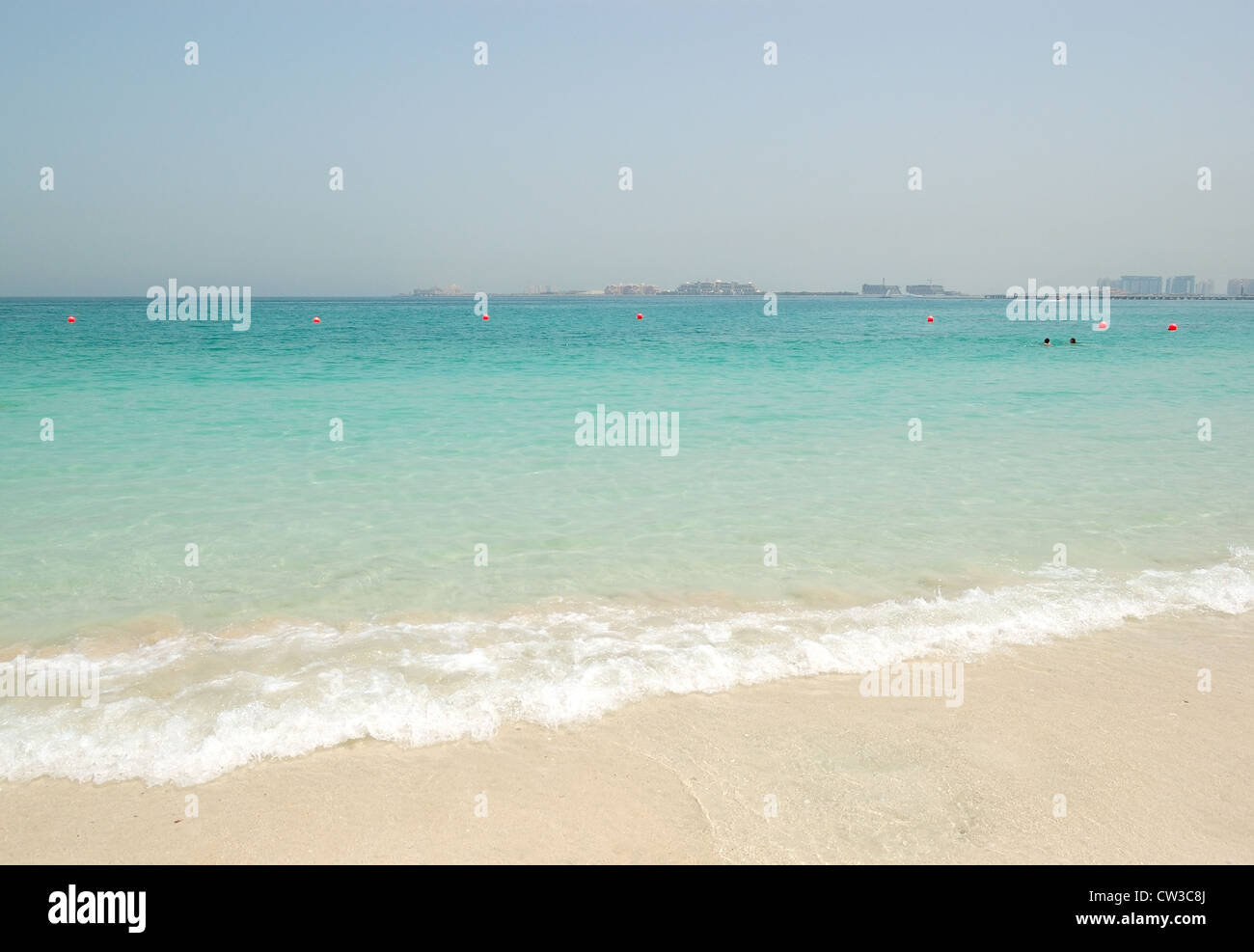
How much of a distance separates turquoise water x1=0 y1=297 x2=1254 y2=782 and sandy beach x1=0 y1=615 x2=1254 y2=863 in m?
0.28

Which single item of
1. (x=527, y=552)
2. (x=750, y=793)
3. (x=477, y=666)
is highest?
(x=527, y=552)

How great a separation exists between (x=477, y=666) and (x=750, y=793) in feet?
6.30

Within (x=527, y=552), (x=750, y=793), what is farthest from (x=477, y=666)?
(x=527, y=552)

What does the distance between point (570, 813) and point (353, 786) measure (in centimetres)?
102

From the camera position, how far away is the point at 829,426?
13.3m

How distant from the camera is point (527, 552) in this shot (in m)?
6.86

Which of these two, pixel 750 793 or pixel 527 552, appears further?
pixel 527 552

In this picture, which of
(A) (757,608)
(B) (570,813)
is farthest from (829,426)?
(B) (570,813)

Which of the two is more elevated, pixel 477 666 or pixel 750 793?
pixel 477 666

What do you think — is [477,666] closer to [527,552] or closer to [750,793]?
[750,793]

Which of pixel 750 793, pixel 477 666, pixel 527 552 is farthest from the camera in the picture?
pixel 527 552

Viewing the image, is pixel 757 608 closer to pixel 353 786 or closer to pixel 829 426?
pixel 353 786

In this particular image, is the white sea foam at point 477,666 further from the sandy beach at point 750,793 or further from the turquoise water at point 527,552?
the sandy beach at point 750,793

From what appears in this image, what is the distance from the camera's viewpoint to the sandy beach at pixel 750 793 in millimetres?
3172
